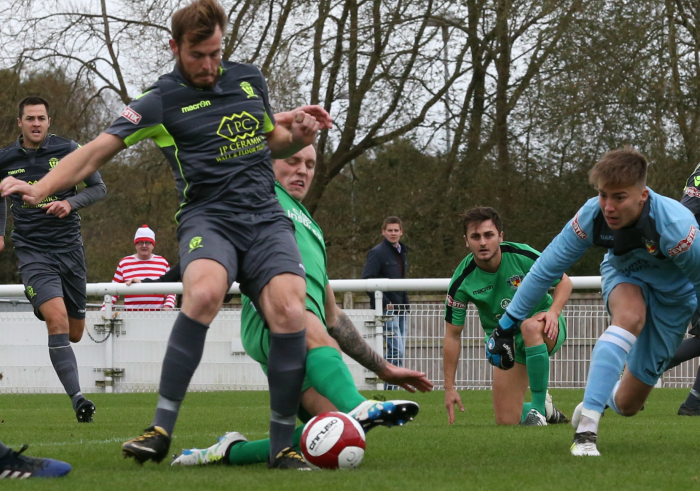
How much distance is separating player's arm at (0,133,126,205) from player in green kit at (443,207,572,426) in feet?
12.1

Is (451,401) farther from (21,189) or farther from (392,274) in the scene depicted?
(392,274)

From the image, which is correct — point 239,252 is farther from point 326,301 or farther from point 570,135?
point 570,135

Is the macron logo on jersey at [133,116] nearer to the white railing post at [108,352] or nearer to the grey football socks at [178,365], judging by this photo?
the grey football socks at [178,365]

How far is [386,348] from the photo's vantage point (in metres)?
11.8

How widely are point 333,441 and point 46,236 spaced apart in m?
4.87

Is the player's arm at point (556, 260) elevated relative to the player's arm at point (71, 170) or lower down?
lower down

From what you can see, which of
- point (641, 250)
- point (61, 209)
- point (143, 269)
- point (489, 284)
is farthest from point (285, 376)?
point (143, 269)

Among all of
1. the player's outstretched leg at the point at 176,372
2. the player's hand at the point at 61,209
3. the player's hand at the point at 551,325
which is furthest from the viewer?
the player's hand at the point at 61,209

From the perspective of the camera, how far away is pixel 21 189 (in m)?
3.84

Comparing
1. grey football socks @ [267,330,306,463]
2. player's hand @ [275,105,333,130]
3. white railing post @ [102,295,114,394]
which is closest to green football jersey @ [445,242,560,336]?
player's hand @ [275,105,333,130]

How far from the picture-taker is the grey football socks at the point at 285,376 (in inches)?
169

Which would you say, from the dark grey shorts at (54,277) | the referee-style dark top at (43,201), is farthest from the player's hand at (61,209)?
the dark grey shorts at (54,277)

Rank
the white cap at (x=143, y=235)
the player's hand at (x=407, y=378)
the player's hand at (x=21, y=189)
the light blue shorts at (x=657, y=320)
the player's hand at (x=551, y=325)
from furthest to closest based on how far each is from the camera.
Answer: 1. the white cap at (x=143, y=235)
2. the player's hand at (x=551, y=325)
3. the light blue shorts at (x=657, y=320)
4. the player's hand at (x=407, y=378)
5. the player's hand at (x=21, y=189)

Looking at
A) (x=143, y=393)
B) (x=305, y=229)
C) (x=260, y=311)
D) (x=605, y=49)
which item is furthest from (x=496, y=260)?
(x=605, y=49)
